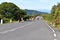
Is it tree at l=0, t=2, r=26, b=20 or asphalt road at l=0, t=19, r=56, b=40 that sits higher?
asphalt road at l=0, t=19, r=56, b=40

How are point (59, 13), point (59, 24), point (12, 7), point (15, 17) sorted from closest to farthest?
point (59, 24) < point (59, 13) < point (15, 17) < point (12, 7)

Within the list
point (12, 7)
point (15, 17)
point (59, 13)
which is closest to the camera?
point (59, 13)

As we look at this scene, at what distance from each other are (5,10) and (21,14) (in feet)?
30.5

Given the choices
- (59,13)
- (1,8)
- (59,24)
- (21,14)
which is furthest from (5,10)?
(59,24)

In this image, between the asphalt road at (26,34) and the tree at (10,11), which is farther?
the tree at (10,11)

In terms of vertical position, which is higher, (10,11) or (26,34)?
(26,34)

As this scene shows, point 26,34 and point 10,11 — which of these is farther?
point 10,11

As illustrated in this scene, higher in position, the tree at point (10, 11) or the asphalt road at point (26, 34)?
the asphalt road at point (26, 34)

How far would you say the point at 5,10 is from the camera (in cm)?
10681

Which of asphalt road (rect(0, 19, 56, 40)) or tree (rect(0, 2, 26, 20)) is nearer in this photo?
asphalt road (rect(0, 19, 56, 40))

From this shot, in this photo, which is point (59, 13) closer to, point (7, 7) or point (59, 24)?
point (59, 24)

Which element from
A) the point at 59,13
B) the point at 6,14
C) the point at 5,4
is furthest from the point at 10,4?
the point at 59,13

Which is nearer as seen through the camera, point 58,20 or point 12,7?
point 58,20

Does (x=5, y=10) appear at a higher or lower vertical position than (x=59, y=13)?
lower
